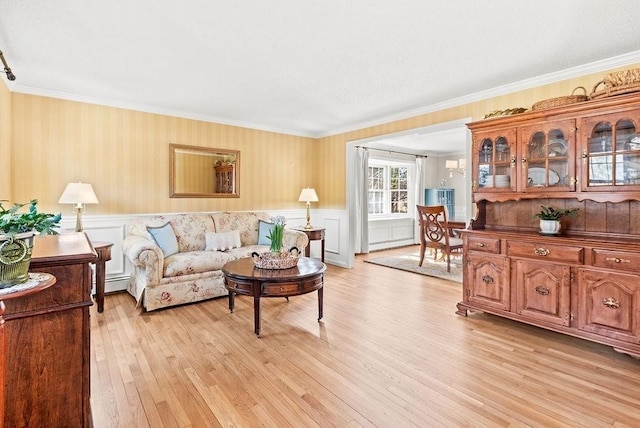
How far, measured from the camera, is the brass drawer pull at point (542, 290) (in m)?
2.83

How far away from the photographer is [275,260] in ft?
10.3

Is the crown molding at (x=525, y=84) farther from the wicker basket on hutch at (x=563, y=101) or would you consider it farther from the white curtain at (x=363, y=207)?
the white curtain at (x=363, y=207)

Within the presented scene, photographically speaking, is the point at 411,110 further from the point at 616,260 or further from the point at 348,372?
the point at 348,372

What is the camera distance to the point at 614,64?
2957 mm

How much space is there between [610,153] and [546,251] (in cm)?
91

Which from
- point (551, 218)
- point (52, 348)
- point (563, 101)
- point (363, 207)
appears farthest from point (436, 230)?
point (52, 348)

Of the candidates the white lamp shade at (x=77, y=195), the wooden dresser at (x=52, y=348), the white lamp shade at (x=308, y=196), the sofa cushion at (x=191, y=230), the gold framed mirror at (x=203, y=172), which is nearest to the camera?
the wooden dresser at (x=52, y=348)

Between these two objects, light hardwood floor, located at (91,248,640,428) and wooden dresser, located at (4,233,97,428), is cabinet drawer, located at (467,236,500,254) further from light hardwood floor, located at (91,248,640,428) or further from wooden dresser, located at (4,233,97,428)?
wooden dresser, located at (4,233,97,428)

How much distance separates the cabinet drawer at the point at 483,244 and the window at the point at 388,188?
4.51 metres

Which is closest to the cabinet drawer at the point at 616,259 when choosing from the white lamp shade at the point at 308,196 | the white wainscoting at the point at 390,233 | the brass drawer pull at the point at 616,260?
the brass drawer pull at the point at 616,260

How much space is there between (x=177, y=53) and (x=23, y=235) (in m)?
2.11

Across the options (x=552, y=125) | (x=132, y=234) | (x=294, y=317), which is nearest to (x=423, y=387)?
(x=294, y=317)

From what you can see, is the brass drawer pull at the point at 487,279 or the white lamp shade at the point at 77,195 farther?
the white lamp shade at the point at 77,195

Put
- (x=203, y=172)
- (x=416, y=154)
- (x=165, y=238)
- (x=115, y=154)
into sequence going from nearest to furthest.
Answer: (x=165, y=238)
(x=115, y=154)
(x=203, y=172)
(x=416, y=154)
